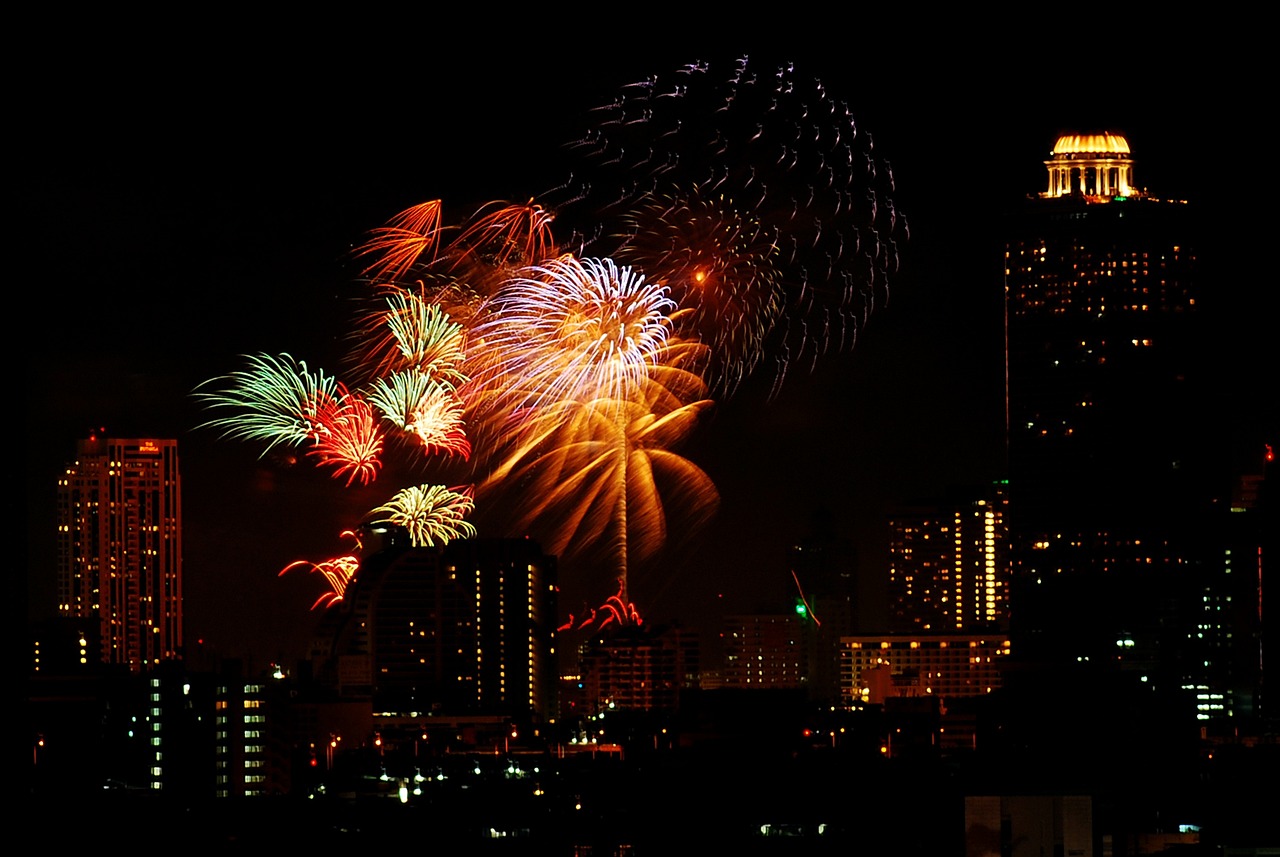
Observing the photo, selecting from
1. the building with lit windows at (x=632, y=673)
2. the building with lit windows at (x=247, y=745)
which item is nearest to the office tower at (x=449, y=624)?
the building with lit windows at (x=632, y=673)

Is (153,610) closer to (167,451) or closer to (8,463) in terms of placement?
(167,451)

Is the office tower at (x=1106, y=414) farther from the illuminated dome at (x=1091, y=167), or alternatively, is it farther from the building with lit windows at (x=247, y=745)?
the building with lit windows at (x=247, y=745)

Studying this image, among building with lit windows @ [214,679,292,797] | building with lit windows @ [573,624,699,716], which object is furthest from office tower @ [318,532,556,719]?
building with lit windows @ [214,679,292,797]

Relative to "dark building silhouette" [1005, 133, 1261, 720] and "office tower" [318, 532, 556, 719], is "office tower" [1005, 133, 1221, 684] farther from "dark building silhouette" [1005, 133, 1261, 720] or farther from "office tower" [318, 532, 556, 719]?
"office tower" [318, 532, 556, 719]

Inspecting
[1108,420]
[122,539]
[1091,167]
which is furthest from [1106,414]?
[122,539]

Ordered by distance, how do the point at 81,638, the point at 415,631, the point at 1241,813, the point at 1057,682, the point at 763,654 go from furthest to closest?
the point at 763,654, the point at 415,631, the point at 81,638, the point at 1057,682, the point at 1241,813

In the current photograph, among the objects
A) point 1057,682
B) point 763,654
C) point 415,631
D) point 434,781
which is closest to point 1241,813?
point 1057,682

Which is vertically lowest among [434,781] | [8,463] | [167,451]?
[434,781]
